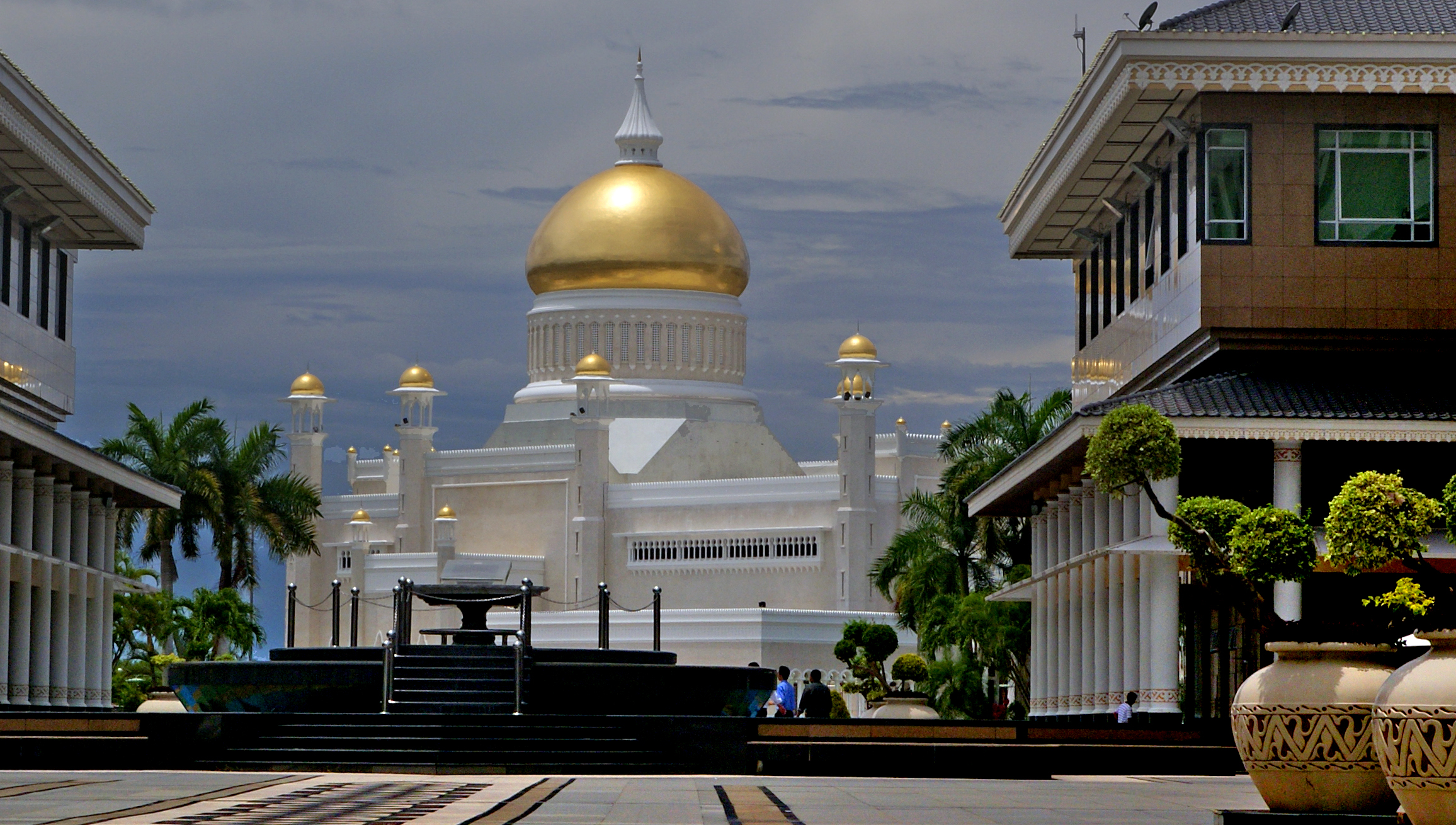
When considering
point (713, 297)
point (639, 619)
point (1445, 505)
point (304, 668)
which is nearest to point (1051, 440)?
point (304, 668)

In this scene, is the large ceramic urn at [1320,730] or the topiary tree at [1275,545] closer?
the large ceramic urn at [1320,730]

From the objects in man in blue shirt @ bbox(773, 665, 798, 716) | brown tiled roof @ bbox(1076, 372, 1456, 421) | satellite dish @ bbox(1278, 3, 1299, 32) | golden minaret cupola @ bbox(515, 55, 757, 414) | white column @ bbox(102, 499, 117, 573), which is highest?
golden minaret cupola @ bbox(515, 55, 757, 414)

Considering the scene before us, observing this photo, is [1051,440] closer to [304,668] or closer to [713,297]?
[304,668]

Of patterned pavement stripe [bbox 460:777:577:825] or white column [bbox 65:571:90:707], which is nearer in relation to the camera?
patterned pavement stripe [bbox 460:777:577:825]

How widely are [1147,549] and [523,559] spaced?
4818 cm

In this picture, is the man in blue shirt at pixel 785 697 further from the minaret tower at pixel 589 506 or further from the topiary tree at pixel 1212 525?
the minaret tower at pixel 589 506

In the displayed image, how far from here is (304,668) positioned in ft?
83.4

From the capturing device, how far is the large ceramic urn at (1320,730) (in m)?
12.1

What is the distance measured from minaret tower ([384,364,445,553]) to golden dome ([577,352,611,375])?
649 cm

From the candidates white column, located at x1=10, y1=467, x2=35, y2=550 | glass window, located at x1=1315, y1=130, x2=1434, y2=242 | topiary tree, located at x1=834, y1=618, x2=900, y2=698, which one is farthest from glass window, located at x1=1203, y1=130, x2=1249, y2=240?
white column, located at x1=10, y1=467, x2=35, y2=550

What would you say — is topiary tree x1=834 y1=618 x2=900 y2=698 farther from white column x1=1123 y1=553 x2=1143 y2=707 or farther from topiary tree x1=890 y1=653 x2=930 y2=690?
white column x1=1123 y1=553 x2=1143 y2=707

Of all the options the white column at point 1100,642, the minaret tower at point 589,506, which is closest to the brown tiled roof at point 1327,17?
the white column at point 1100,642

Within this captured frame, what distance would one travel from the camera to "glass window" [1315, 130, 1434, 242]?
3033 cm

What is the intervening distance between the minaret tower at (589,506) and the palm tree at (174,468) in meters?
→ 15.4
